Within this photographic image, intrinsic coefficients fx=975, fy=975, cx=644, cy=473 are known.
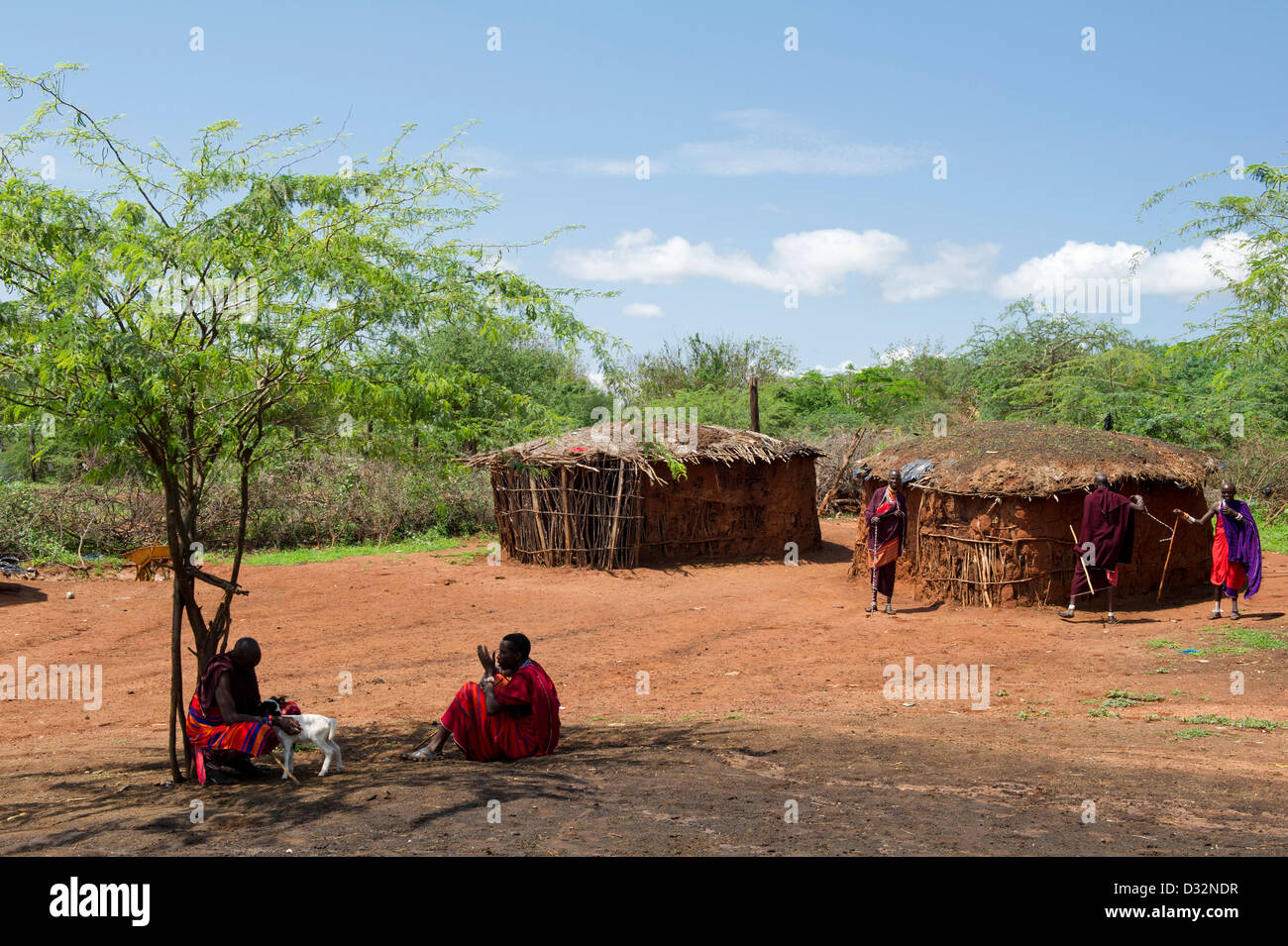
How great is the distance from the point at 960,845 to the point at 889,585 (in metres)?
8.40

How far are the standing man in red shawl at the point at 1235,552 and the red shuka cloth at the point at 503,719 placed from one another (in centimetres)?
840

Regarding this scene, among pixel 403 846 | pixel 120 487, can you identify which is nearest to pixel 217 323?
pixel 403 846

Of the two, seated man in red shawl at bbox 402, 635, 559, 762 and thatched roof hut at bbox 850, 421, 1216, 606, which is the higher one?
thatched roof hut at bbox 850, 421, 1216, 606

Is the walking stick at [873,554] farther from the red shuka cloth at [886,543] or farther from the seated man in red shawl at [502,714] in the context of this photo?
the seated man in red shawl at [502,714]

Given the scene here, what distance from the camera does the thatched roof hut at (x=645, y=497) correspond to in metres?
15.7

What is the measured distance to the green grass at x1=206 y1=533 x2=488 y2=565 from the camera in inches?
659

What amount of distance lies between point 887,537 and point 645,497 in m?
A: 4.78

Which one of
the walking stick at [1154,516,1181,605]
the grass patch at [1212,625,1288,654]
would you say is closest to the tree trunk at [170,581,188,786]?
the grass patch at [1212,625,1288,654]

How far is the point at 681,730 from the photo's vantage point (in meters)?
7.07

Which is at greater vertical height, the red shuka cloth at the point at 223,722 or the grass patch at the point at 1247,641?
the red shuka cloth at the point at 223,722

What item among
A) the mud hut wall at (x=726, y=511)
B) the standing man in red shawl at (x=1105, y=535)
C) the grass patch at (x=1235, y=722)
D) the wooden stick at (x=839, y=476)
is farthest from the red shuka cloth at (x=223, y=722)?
the wooden stick at (x=839, y=476)

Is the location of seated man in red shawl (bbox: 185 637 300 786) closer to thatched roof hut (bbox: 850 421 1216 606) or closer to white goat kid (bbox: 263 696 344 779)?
white goat kid (bbox: 263 696 344 779)

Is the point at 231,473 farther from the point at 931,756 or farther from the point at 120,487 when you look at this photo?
the point at 120,487

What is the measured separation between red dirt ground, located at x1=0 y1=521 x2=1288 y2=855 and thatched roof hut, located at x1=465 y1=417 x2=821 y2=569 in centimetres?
135
